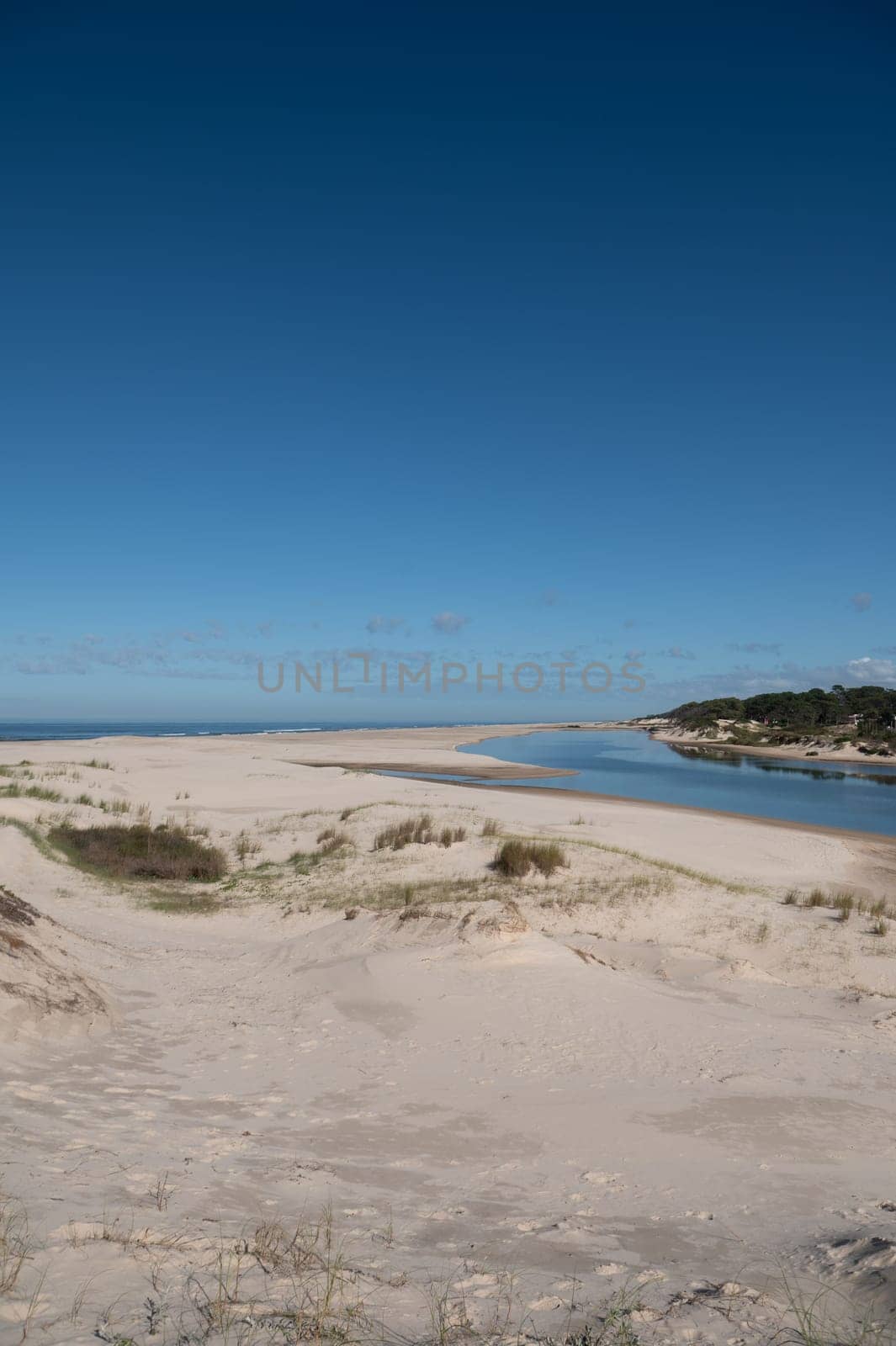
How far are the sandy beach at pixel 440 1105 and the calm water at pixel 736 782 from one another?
19.1 m

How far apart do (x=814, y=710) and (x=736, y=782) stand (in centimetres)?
6433

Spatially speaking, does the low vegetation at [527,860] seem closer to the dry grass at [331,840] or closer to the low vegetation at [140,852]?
the dry grass at [331,840]

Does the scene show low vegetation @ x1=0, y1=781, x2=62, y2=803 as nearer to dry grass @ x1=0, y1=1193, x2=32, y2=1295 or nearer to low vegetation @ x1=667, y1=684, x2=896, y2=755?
dry grass @ x1=0, y1=1193, x2=32, y2=1295

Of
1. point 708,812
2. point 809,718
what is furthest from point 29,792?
point 809,718

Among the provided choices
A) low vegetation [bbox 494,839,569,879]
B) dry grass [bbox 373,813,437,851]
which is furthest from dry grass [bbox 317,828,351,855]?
low vegetation [bbox 494,839,569,879]

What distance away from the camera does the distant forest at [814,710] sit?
88125 millimetres

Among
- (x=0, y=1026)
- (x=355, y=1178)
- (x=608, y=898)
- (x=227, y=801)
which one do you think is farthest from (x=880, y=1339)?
(x=227, y=801)

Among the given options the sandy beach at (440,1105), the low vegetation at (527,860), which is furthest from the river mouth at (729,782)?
the sandy beach at (440,1105)

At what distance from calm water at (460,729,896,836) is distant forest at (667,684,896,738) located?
23.7m

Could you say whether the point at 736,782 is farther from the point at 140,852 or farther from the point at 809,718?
the point at 809,718

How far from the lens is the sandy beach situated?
134 inches

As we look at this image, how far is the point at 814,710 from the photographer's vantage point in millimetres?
101562

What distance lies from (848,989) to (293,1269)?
927 centimetres

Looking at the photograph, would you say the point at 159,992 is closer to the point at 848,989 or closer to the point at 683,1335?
the point at 683,1335
